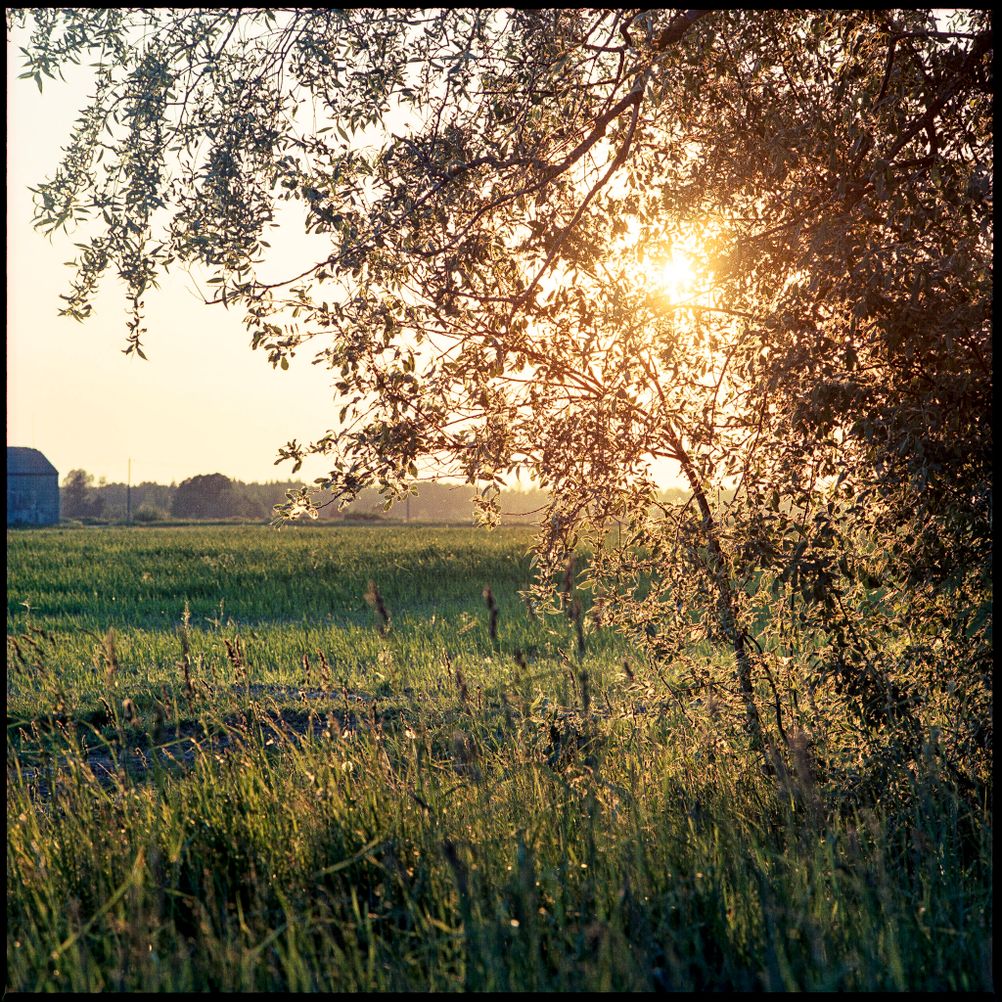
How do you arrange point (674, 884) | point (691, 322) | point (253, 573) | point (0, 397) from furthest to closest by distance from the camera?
1. point (253, 573)
2. point (691, 322)
3. point (674, 884)
4. point (0, 397)

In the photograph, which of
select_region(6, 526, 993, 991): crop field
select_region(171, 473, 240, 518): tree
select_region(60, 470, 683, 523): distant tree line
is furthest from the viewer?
select_region(171, 473, 240, 518): tree

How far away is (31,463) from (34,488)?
2716 millimetres

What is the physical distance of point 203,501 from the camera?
9781cm

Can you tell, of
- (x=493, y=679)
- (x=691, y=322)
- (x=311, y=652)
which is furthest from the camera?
(x=311, y=652)

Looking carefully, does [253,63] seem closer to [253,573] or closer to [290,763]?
[290,763]

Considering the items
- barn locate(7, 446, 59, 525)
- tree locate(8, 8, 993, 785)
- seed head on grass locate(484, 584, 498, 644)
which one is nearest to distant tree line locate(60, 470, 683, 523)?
barn locate(7, 446, 59, 525)

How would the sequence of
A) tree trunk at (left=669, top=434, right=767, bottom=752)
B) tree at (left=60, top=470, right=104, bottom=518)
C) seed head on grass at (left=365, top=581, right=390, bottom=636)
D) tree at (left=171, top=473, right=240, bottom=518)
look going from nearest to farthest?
seed head on grass at (left=365, top=581, right=390, bottom=636)
tree trunk at (left=669, top=434, right=767, bottom=752)
tree at (left=171, top=473, right=240, bottom=518)
tree at (left=60, top=470, right=104, bottom=518)

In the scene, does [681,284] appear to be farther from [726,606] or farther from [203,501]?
[203,501]

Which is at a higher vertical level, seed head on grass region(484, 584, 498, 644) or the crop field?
seed head on grass region(484, 584, 498, 644)

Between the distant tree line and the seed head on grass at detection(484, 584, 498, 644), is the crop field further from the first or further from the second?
the distant tree line

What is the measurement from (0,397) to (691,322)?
446cm

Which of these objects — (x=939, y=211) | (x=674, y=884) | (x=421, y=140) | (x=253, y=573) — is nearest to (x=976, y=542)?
(x=939, y=211)

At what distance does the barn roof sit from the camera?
92438 mm

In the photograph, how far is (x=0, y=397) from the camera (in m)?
3.19
